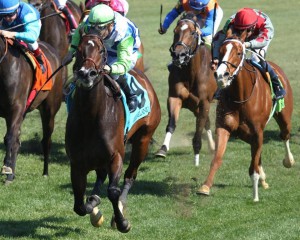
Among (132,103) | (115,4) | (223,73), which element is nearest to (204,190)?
(223,73)

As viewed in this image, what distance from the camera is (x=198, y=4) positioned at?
1313 cm

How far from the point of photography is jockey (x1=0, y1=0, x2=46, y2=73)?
10.3m

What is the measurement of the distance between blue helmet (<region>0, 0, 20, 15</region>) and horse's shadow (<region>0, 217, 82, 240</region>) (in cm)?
268

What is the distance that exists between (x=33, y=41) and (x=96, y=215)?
334 centimetres

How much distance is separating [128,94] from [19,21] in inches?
106

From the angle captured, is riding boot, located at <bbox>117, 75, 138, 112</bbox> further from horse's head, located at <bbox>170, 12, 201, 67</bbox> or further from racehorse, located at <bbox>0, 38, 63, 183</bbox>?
horse's head, located at <bbox>170, 12, 201, 67</bbox>

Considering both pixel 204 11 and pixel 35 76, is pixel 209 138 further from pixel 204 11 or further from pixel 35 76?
pixel 35 76

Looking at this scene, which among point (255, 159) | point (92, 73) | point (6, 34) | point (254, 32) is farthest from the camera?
point (254, 32)

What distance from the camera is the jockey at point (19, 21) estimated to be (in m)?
10.3

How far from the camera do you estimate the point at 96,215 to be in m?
8.15

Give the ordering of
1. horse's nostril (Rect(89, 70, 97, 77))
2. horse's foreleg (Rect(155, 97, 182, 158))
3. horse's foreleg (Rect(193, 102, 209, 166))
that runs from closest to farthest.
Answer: horse's nostril (Rect(89, 70, 97, 77))
horse's foreleg (Rect(155, 97, 182, 158))
horse's foreleg (Rect(193, 102, 209, 166))

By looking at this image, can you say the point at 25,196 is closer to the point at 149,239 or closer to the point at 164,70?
the point at 149,239

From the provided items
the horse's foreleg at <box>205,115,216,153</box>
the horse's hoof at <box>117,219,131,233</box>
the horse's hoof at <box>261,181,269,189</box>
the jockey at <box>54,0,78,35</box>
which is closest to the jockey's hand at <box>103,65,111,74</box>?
the horse's hoof at <box>117,219,131,233</box>

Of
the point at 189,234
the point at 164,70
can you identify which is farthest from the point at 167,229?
the point at 164,70
